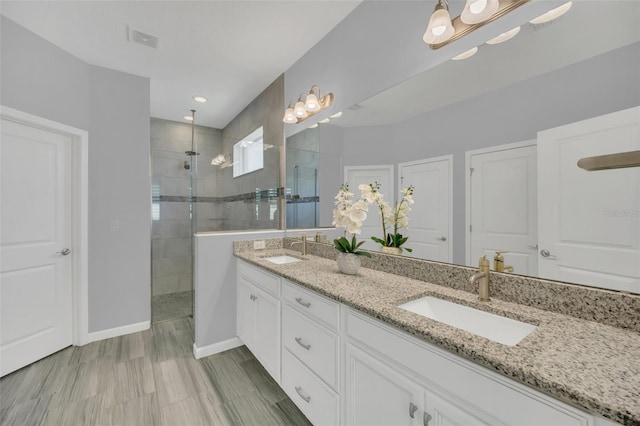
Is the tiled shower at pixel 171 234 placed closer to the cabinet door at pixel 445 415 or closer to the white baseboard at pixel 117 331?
the white baseboard at pixel 117 331

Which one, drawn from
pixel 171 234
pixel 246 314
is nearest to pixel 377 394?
pixel 246 314

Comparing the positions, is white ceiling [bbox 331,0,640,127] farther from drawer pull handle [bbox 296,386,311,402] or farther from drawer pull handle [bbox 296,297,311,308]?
drawer pull handle [bbox 296,386,311,402]

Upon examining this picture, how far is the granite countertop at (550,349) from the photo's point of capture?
21.5 inches

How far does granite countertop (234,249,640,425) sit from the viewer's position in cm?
55

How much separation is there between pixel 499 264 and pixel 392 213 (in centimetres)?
60

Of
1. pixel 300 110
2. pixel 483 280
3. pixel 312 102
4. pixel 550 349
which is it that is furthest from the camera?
pixel 300 110

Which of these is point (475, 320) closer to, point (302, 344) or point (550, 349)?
point (550, 349)

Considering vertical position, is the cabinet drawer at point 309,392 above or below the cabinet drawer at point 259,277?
below

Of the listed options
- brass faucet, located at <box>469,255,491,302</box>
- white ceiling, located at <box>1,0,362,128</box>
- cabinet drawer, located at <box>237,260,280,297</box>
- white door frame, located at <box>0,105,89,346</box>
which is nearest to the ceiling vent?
white ceiling, located at <box>1,0,362,128</box>

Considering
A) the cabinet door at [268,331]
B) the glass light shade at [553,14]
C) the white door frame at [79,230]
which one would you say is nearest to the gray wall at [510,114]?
the glass light shade at [553,14]

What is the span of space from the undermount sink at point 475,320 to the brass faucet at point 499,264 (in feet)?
0.73

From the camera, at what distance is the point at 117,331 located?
106 inches

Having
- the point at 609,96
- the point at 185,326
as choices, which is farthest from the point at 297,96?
the point at 185,326

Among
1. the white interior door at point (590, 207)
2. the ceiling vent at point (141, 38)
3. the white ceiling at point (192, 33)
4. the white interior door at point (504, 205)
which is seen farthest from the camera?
the ceiling vent at point (141, 38)
